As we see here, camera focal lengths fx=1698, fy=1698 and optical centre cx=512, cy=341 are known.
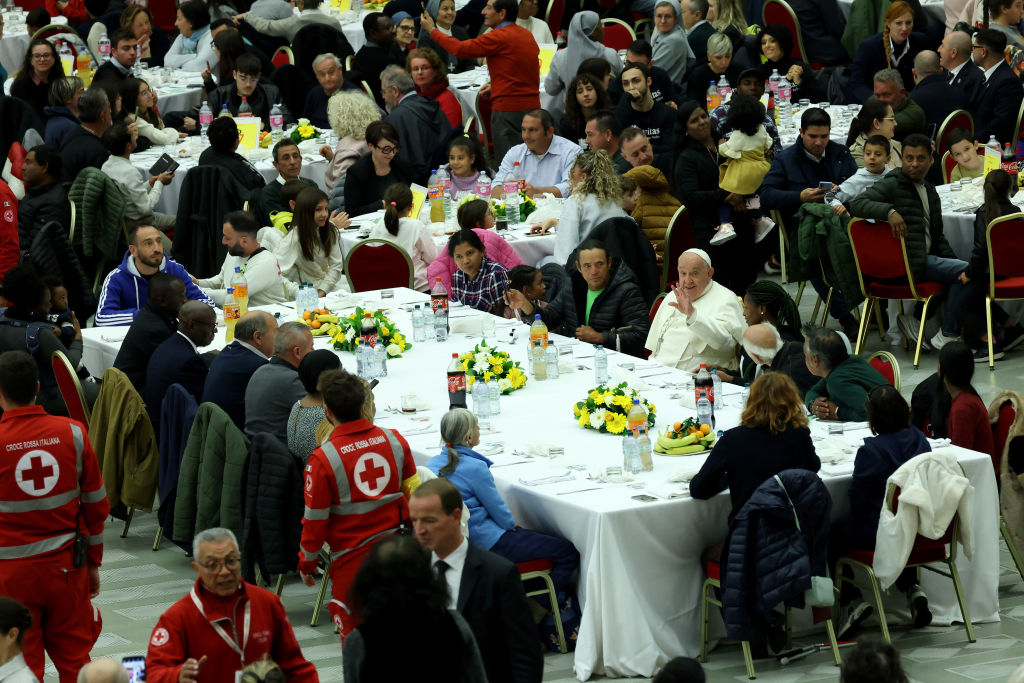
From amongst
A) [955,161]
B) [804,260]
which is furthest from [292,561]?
[955,161]

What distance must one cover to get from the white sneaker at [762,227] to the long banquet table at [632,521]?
3.09 metres

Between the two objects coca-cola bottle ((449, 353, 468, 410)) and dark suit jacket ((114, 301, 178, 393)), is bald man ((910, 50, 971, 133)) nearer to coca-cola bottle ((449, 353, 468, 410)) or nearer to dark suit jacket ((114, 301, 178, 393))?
coca-cola bottle ((449, 353, 468, 410))

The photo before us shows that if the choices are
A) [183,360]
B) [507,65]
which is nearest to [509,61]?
[507,65]

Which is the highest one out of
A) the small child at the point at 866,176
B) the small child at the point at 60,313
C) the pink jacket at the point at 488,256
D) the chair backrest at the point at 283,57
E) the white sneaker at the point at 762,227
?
the chair backrest at the point at 283,57

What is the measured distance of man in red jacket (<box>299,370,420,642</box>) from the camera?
5973 mm

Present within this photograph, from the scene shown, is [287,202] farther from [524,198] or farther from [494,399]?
[494,399]

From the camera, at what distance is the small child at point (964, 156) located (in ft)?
37.1

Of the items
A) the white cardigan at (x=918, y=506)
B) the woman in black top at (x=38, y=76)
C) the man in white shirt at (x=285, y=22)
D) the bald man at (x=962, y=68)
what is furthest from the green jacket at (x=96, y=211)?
the white cardigan at (x=918, y=506)

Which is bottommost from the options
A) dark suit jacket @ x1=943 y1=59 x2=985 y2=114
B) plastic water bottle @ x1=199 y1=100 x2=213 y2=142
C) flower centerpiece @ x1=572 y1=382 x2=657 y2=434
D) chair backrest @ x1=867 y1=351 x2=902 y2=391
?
flower centerpiece @ x1=572 y1=382 x2=657 y2=434

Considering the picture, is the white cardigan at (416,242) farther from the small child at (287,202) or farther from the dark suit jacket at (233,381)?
the dark suit jacket at (233,381)

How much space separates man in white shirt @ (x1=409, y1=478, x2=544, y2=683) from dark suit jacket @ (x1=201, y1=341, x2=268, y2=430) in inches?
112

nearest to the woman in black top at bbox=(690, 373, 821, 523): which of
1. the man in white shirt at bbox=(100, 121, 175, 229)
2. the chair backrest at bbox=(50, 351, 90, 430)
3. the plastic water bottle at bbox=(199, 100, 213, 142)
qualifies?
the chair backrest at bbox=(50, 351, 90, 430)

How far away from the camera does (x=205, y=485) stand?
7258 millimetres

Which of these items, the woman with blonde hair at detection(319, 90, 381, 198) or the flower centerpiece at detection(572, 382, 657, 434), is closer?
the flower centerpiece at detection(572, 382, 657, 434)
